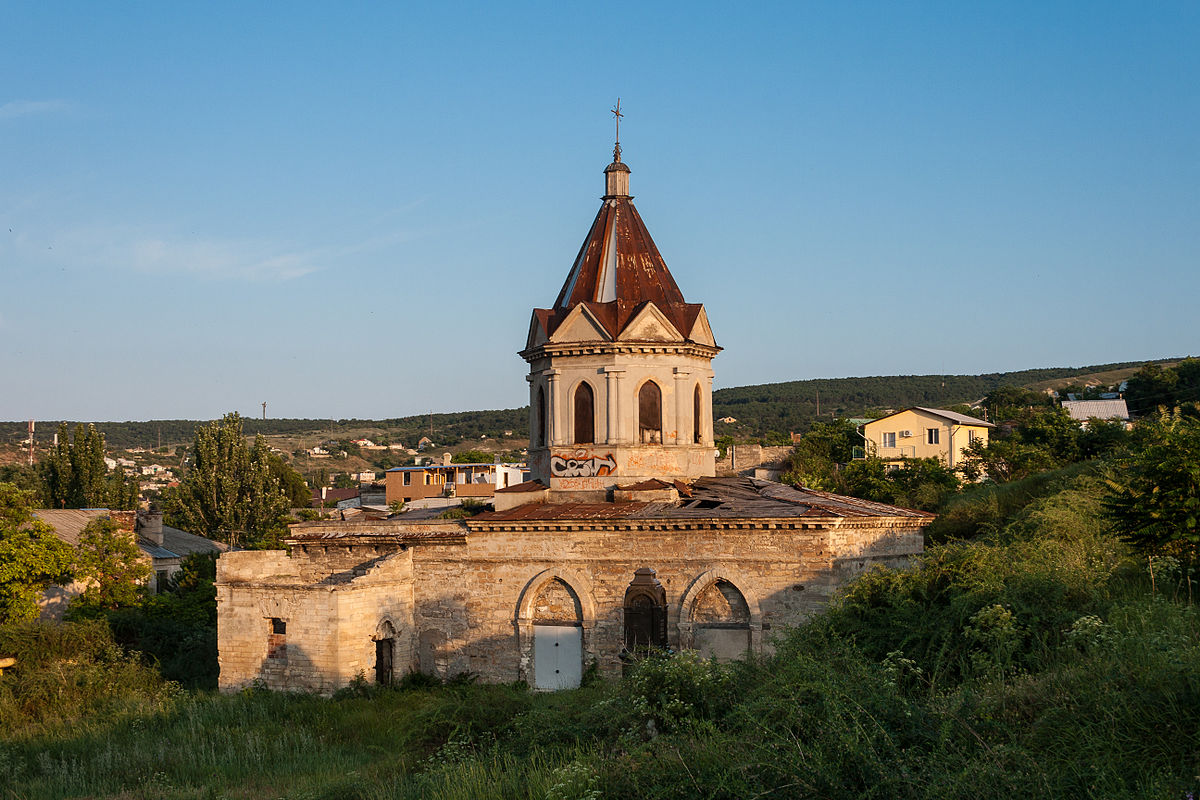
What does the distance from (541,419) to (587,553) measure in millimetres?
4950

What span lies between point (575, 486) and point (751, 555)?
17.4 ft

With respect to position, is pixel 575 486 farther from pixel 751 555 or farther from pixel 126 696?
pixel 126 696

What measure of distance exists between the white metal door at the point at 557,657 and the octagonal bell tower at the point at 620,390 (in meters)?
3.57

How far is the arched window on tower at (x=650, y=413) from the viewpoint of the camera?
81.1 ft

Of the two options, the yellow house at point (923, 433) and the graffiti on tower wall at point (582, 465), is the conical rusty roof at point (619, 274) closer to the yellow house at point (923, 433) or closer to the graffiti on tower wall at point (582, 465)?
the graffiti on tower wall at point (582, 465)

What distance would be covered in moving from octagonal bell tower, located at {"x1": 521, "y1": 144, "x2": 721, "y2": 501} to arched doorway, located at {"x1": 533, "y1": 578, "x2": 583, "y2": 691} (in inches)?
116

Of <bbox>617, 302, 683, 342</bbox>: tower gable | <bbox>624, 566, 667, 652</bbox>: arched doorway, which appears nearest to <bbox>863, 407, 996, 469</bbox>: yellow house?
<bbox>617, 302, 683, 342</bbox>: tower gable

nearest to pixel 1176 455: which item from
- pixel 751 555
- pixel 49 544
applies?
pixel 751 555

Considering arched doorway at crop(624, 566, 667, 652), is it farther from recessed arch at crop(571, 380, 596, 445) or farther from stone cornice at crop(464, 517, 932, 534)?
recessed arch at crop(571, 380, 596, 445)

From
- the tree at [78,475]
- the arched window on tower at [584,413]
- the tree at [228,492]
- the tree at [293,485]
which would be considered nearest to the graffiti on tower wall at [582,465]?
the arched window on tower at [584,413]

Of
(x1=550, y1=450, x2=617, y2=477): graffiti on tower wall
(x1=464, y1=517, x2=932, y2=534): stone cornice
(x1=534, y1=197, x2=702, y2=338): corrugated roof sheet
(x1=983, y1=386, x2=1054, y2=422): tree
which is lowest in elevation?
(x1=464, y1=517, x2=932, y2=534): stone cornice

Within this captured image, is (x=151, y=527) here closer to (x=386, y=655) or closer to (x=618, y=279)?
(x=386, y=655)

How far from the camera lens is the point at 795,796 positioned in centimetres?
847

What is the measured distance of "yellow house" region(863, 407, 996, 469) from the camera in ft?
191
